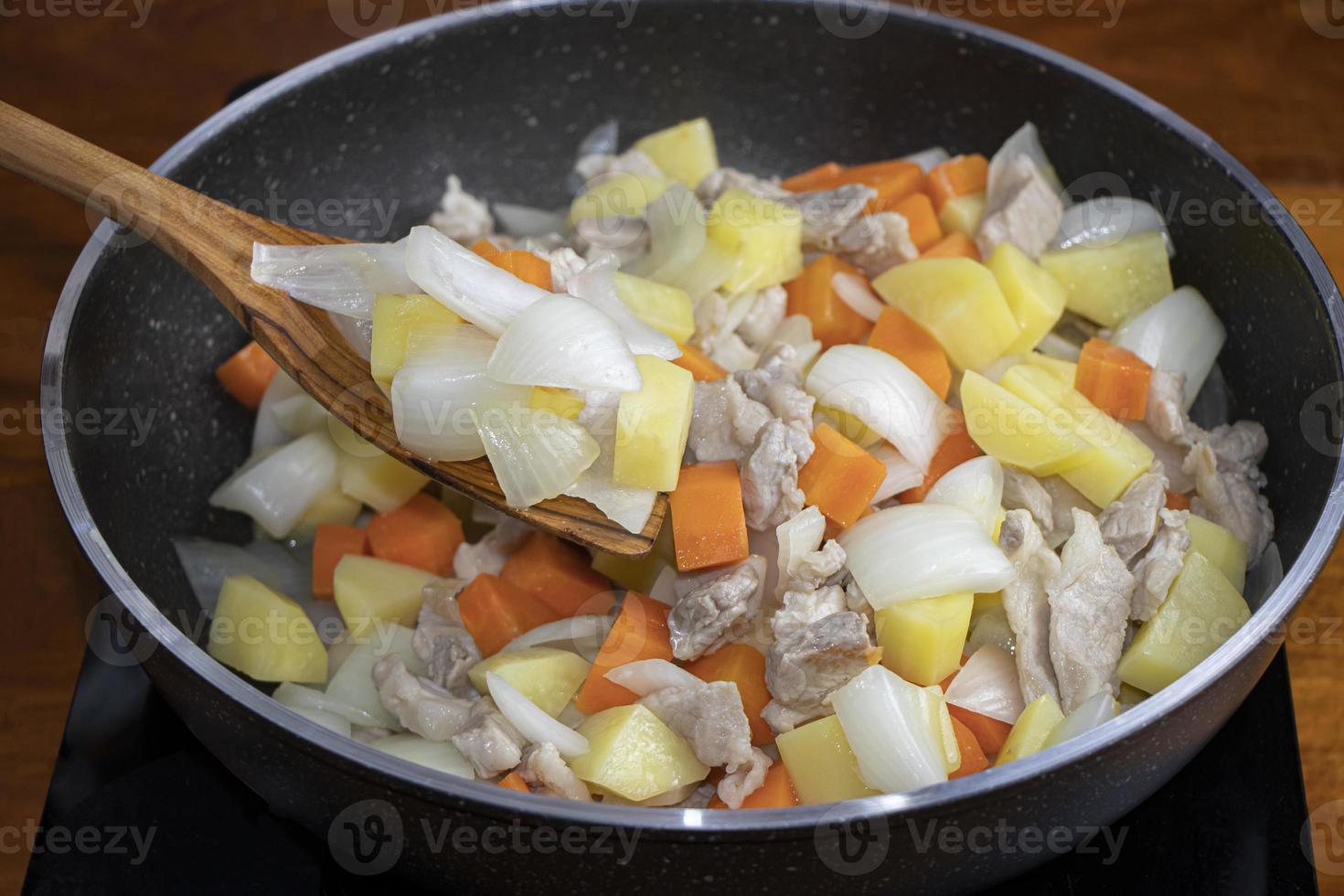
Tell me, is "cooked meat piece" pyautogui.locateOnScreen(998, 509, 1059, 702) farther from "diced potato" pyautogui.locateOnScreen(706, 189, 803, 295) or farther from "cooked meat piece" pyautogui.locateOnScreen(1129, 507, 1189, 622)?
"diced potato" pyautogui.locateOnScreen(706, 189, 803, 295)

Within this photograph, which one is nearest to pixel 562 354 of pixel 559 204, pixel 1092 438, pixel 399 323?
pixel 399 323

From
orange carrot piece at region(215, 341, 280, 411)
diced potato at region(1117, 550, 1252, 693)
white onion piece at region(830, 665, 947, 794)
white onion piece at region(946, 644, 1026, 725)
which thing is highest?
orange carrot piece at region(215, 341, 280, 411)

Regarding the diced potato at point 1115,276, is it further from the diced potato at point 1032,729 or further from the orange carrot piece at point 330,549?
the orange carrot piece at point 330,549

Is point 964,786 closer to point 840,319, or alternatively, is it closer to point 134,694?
point 840,319

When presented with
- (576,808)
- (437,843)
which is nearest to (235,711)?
(437,843)

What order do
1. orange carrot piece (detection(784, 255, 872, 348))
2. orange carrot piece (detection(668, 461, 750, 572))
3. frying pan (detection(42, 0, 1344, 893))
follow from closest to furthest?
frying pan (detection(42, 0, 1344, 893)) → orange carrot piece (detection(668, 461, 750, 572)) → orange carrot piece (detection(784, 255, 872, 348))

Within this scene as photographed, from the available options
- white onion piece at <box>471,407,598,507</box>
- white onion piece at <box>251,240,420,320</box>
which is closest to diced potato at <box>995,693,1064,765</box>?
white onion piece at <box>471,407,598,507</box>

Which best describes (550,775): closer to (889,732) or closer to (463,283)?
(889,732)
